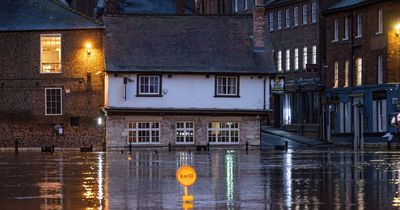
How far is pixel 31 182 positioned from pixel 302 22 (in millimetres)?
62505

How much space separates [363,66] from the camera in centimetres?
7594

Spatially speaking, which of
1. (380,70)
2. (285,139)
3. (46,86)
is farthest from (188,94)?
(285,139)

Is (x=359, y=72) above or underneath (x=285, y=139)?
above

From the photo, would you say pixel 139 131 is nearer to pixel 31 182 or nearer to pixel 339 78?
pixel 339 78

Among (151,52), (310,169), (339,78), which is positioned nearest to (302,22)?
(339,78)

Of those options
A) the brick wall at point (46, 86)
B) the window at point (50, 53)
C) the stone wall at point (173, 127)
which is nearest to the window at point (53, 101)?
the brick wall at point (46, 86)

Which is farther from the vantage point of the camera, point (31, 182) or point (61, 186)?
point (31, 182)

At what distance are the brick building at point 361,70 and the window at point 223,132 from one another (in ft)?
29.2

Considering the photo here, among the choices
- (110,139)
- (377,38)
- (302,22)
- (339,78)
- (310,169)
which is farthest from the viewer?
(302,22)

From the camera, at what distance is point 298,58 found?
9131 centimetres

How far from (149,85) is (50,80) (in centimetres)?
688

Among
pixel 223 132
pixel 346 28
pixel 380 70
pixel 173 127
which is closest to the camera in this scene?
pixel 173 127

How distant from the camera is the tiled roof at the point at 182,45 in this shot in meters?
69.6

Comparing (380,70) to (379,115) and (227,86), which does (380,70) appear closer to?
(379,115)
